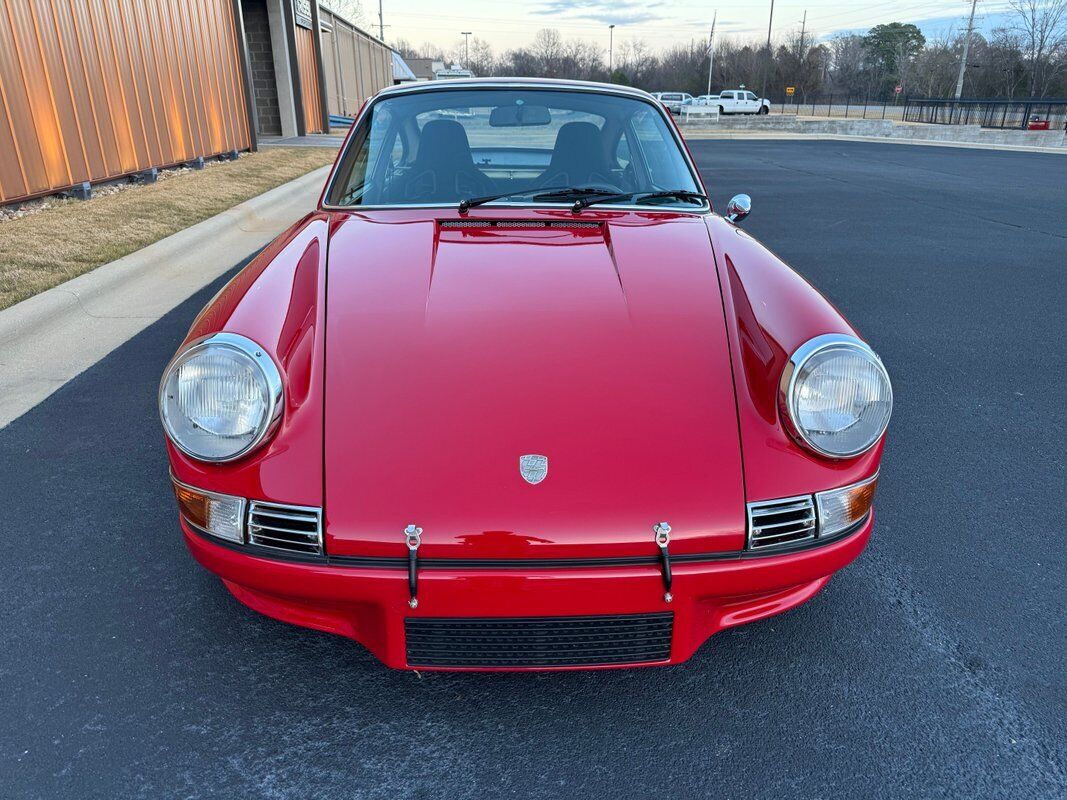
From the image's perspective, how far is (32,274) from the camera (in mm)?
4984

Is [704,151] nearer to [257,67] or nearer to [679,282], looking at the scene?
[257,67]

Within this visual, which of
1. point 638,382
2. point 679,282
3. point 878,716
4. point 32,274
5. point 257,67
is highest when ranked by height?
point 257,67

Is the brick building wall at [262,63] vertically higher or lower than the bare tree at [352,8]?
lower

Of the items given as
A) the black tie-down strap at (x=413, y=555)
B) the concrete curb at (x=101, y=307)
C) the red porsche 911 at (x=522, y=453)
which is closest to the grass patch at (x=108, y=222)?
the concrete curb at (x=101, y=307)

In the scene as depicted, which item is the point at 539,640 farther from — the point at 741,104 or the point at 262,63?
the point at 741,104

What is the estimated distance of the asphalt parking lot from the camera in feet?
5.40

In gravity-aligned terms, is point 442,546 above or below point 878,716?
above

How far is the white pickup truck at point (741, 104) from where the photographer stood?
4569cm

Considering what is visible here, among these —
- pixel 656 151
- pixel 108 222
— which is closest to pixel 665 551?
pixel 656 151

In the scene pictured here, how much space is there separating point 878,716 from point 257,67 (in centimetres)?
1864

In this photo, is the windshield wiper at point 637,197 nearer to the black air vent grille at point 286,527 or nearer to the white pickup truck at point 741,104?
the black air vent grille at point 286,527

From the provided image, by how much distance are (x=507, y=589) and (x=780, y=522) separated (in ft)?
2.06

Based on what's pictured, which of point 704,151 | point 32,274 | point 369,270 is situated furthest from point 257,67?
point 369,270

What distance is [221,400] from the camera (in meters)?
1.75
